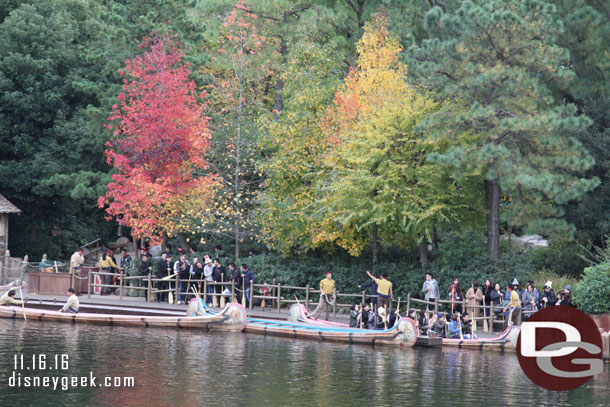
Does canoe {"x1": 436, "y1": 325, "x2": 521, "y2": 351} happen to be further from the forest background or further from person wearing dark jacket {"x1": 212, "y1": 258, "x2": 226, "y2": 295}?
person wearing dark jacket {"x1": 212, "y1": 258, "x2": 226, "y2": 295}

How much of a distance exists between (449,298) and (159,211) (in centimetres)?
1424

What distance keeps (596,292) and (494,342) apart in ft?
12.8

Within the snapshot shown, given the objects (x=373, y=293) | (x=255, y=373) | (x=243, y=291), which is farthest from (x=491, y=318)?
(x=255, y=373)

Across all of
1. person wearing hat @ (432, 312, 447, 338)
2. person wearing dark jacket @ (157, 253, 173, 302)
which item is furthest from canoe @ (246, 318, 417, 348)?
person wearing dark jacket @ (157, 253, 173, 302)

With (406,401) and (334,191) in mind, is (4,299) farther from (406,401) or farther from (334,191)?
(406,401)

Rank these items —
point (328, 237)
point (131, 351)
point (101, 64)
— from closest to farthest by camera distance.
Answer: point (131, 351) → point (328, 237) → point (101, 64)

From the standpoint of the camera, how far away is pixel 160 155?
1671 inches

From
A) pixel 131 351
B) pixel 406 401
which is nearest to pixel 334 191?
pixel 131 351

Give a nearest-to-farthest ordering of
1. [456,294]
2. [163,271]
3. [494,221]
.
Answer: [456,294] → [494,221] → [163,271]

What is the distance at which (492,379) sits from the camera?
25266 millimetres

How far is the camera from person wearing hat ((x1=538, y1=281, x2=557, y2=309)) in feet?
109

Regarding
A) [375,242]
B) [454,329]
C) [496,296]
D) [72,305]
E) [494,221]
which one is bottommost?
[454,329]

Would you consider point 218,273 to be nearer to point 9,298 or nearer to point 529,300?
point 9,298

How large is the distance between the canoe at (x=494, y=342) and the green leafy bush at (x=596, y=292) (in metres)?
2.56
